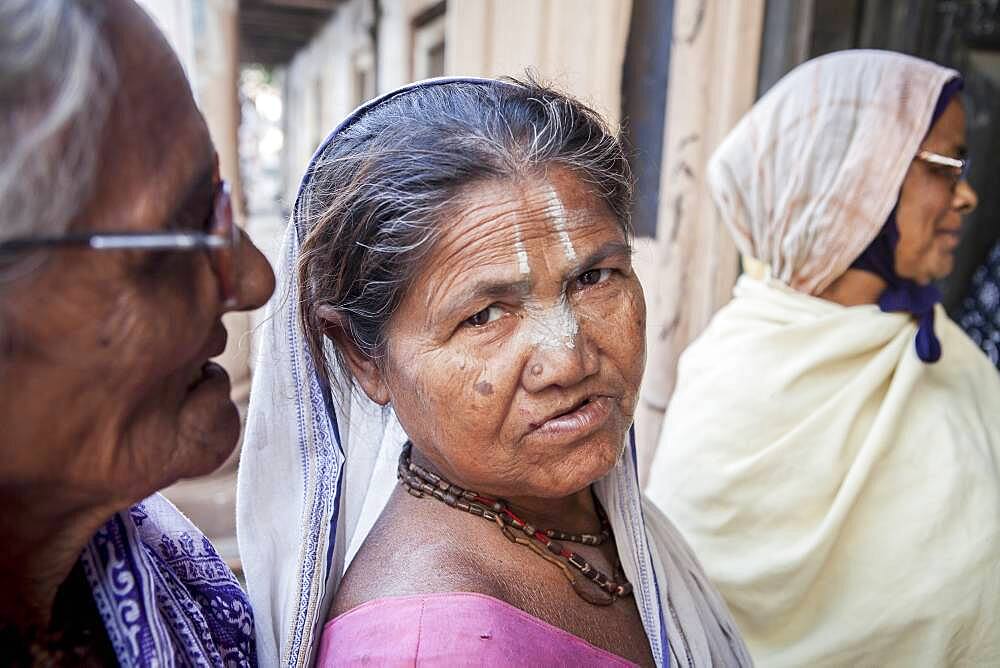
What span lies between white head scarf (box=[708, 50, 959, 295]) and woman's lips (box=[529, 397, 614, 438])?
4.74 ft

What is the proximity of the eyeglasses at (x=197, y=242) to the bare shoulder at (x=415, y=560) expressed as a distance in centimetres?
52

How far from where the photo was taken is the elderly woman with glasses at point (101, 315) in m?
0.72

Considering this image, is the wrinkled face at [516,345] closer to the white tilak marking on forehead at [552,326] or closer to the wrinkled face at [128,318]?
the white tilak marking on forehead at [552,326]

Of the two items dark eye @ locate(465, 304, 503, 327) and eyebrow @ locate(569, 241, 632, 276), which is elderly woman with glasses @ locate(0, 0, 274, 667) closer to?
dark eye @ locate(465, 304, 503, 327)

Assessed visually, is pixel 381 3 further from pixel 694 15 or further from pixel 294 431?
pixel 294 431

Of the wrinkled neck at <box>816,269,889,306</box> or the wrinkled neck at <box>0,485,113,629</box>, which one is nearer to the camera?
the wrinkled neck at <box>0,485,113,629</box>

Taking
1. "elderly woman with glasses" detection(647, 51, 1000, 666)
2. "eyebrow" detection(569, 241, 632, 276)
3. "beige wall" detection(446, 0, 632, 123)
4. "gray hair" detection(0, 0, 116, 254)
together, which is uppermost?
→ "beige wall" detection(446, 0, 632, 123)

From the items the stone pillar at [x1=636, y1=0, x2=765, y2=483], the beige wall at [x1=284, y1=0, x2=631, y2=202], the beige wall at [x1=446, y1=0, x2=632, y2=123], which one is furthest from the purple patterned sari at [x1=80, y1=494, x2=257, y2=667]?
the stone pillar at [x1=636, y1=0, x2=765, y2=483]

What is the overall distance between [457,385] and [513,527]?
304 mm

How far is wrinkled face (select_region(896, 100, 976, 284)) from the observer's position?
2.32 m

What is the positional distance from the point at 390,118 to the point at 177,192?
21.5 inches

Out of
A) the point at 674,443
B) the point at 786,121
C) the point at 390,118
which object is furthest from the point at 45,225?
the point at 786,121

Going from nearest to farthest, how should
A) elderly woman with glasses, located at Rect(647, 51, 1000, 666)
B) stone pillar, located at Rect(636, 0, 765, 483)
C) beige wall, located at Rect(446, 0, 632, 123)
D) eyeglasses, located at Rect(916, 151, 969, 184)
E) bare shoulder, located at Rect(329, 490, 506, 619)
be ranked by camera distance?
bare shoulder, located at Rect(329, 490, 506, 619), elderly woman with glasses, located at Rect(647, 51, 1000, 666), eyeglasses, located at Rect(916, 151, 969, 184), stone pillar, located at Rect(636, 0, 765, 483), beige wall, located at Rect(446, 0, 632, 123)

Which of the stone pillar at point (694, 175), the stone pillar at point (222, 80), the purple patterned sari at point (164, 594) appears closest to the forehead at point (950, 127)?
the stone pillar at point (694, 175)
